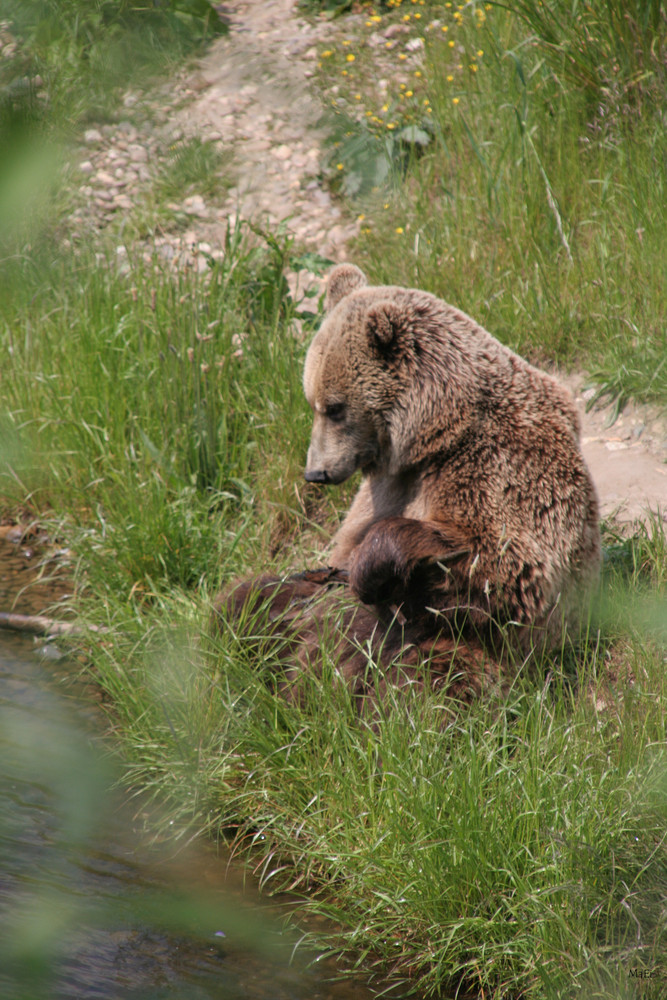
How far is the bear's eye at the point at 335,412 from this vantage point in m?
3.76

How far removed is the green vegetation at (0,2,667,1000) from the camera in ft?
9.23

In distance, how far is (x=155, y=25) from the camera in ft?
3.75

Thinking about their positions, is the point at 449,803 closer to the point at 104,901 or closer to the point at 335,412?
the point at 104,901

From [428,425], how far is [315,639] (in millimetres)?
924

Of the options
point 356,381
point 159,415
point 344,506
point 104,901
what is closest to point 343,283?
point 356,381

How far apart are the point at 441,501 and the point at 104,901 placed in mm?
1690

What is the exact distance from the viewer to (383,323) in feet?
11.7

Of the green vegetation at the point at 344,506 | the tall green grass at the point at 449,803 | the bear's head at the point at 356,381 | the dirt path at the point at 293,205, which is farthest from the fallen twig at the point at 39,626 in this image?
the dirt path at the point at 293,205

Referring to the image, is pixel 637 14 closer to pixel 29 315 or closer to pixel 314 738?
pixel 29 315

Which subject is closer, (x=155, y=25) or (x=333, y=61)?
(x=155, y=25)

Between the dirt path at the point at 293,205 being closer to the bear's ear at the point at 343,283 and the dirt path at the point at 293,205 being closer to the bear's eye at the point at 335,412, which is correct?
the bear's ear at the point at 343,283

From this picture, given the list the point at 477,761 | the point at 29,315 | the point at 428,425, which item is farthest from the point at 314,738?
the point at 29,315

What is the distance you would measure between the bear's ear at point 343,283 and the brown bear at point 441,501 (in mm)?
321

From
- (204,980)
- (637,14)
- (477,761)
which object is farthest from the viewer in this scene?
(637,14)
